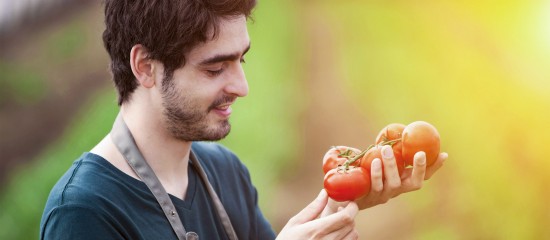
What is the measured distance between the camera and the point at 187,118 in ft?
5.78

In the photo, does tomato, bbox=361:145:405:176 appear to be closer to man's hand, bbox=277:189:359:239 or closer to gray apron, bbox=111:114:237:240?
man's hand, bbox=277:189:359:239

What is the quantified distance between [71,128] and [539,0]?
6.74 ft

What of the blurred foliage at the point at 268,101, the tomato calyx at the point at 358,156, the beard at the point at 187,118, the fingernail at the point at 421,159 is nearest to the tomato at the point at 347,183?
the tomato calyx at the point at 358,156

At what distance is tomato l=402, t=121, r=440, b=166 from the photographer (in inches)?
67.3

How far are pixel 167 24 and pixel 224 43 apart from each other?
5.6 inches

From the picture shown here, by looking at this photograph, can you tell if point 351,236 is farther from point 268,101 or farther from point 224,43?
point 268,101

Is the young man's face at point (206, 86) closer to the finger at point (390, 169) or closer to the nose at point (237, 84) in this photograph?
the nose at point (237, 84)

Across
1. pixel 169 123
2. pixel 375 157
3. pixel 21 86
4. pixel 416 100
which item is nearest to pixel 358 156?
pixel 375 157

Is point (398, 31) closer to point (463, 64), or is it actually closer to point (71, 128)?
point (463, 64)

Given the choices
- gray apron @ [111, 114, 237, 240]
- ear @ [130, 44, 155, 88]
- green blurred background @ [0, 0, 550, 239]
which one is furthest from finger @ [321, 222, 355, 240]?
green blurred background @ [0, 0, 550, 239]

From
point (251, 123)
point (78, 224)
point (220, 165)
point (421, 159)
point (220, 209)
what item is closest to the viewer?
point (78, 224)

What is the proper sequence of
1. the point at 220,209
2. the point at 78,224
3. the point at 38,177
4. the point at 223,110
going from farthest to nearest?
1. the point at 38,177
2. the point at 220,209
3. the point at 223,110
4. the point at 78,224

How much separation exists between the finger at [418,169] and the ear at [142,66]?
0.63m

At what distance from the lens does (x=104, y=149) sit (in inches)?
68.8
